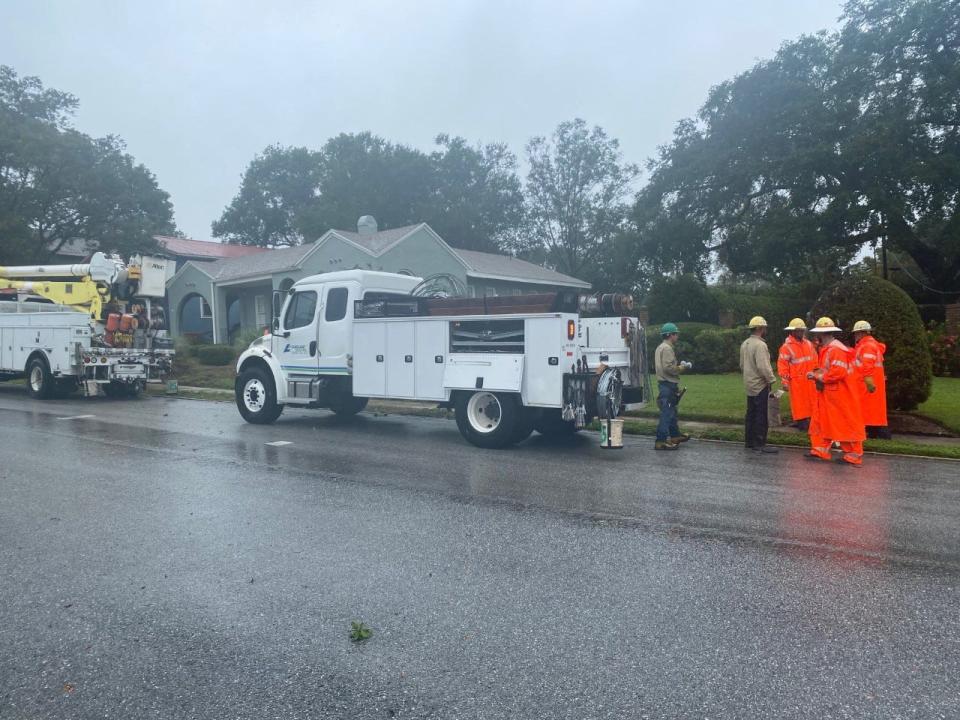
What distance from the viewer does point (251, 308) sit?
109 feet

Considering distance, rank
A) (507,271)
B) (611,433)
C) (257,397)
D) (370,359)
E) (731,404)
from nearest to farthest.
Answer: (611,433), (370,359), (257,397), (731,404), (507,271)

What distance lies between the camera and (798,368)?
11922 millimetres

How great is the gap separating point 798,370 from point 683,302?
16.6m

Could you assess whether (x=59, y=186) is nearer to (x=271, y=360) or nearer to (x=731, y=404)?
(x=271, y=360)

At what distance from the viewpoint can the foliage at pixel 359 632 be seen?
13.4 feet

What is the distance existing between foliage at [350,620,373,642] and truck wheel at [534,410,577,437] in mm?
7236

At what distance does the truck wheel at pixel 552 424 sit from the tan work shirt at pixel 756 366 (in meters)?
2.48

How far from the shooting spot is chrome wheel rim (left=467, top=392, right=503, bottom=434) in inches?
434

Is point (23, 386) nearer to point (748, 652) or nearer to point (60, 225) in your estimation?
point (60, 225)

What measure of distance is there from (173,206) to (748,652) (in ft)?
140

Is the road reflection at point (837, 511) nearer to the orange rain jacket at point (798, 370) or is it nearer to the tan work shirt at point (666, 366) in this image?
the tan work shirt at point (666, 366)

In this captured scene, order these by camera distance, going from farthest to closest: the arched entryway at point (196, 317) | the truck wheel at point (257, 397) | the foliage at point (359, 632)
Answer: the arched entryway at point (196, 317) < the truck wheel at point (257, 397) < the foliage at point (359, 632)

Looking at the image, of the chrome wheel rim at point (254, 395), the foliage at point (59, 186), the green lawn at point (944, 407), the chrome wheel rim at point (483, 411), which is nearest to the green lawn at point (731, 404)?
the green lawn at point (944, 407)

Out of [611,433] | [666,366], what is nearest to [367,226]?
[666,366]
